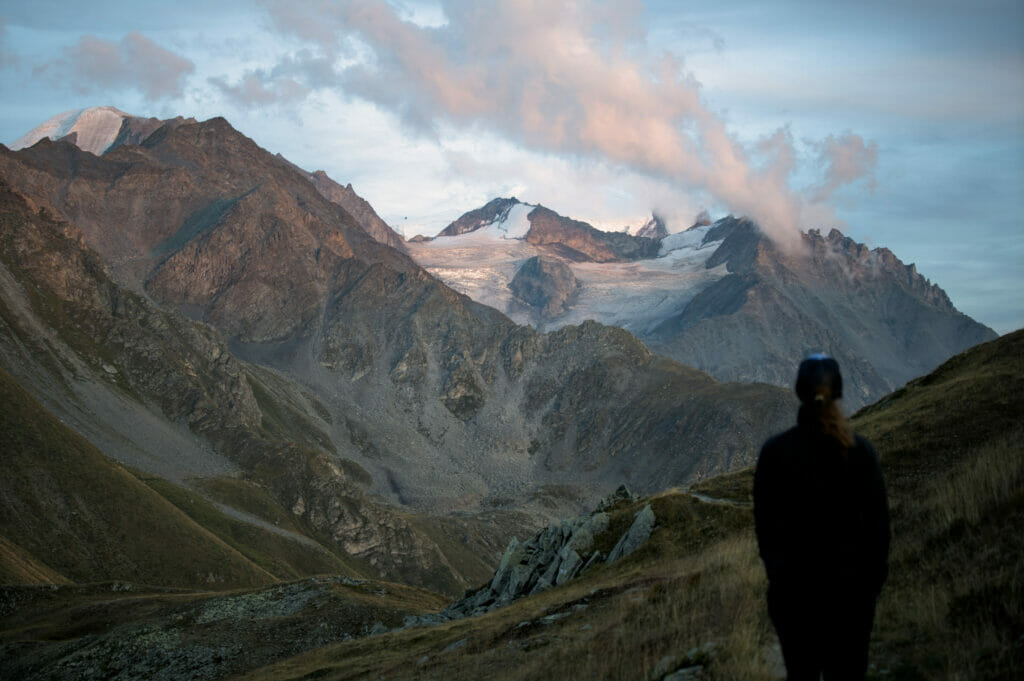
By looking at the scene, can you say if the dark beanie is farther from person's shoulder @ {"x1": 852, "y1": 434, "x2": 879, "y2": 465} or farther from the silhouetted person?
person's shoulder @ {"x1": 852, "y1": 434, "x2": 879, "y2": 465}

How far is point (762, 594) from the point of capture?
15266mm

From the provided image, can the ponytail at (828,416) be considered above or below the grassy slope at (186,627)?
above

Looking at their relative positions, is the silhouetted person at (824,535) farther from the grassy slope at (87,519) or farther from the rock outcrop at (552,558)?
the grassy slope at (87,519)

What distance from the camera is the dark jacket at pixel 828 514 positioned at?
8711 mm

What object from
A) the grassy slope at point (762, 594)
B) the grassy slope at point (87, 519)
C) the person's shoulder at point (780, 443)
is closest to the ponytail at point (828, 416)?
the person's shoulder at point (780, 443)

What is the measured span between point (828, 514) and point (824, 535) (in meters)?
0.24

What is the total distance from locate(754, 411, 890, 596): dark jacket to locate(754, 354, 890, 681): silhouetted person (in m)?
0.01

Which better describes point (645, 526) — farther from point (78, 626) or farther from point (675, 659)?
point (78, 626)

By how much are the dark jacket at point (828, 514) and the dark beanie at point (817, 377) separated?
10.6 inches

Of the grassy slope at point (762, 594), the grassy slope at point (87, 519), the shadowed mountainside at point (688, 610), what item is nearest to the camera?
the grassy slope at point (762, 594)

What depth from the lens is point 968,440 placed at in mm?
26359

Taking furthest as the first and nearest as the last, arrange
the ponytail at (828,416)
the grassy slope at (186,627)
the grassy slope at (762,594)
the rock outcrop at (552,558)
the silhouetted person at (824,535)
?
1. the grassy slope at (186,627)
2. the rock outcrop at (552,558)
3. the grassy slope at (762,594)
4. the ponytail at (828,416)
5. the silhouetted person at (824,535)

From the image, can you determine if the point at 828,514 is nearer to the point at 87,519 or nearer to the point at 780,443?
the point at 780,443

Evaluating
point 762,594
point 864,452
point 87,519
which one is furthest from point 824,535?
point 87,519
